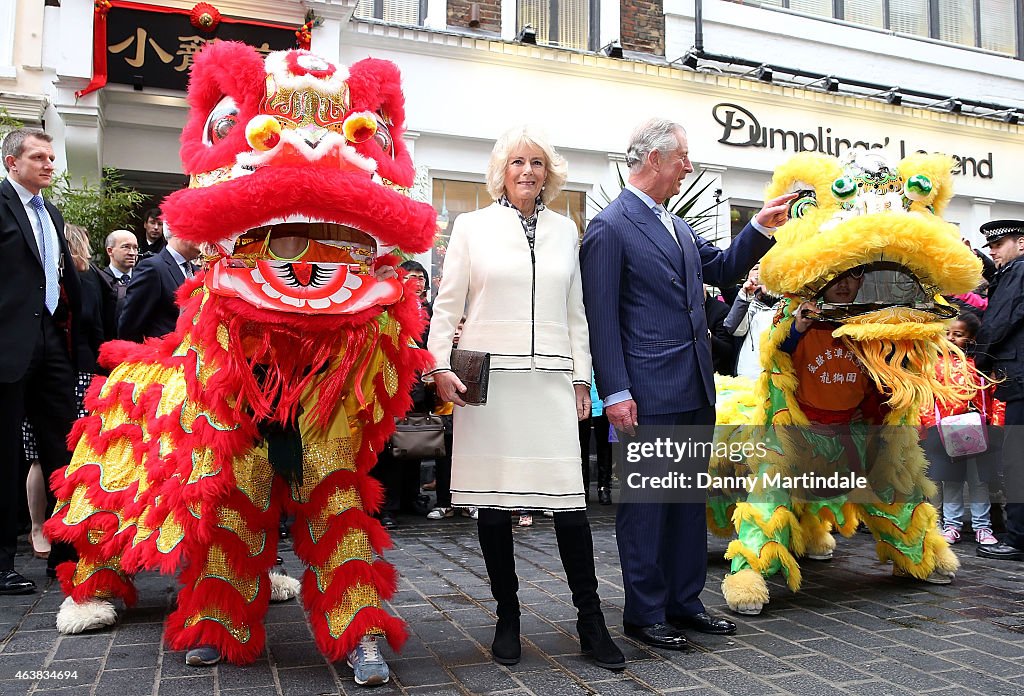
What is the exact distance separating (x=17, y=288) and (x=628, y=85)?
8.05 meters

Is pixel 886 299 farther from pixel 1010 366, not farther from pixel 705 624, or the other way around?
pixel 1010 366

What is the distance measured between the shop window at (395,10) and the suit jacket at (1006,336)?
274 inches

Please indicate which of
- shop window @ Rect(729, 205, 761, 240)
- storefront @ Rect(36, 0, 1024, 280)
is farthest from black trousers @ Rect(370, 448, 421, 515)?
shop window @ Rect(729, 205, 761, 240)

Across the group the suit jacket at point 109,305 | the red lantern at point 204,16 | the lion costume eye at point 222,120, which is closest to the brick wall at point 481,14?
the red lantern at point 204,16

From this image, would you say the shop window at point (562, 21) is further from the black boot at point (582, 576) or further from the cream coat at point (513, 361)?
the black boot at point (582, 576)

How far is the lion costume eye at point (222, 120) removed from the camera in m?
3.15

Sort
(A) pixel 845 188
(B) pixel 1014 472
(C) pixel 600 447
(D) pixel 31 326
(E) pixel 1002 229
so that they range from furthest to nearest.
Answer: (C) pixel 600 447 < (E) pixel 1002 229 < (B) pixel 1014 472 < (D) pixel 31 326 < (A) pixel 845 188

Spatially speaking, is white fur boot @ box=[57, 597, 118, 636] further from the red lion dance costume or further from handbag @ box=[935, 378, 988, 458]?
handbag @ box=[935, 378, 988, 458]

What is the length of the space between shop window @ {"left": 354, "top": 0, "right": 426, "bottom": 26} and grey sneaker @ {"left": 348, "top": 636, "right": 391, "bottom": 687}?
27.8 feet

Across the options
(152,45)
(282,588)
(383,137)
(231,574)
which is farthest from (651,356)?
(152,45)

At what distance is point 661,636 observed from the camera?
3.46 metres

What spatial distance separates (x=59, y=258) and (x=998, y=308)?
5778 mm

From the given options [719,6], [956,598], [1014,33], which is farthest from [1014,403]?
[1014,33]

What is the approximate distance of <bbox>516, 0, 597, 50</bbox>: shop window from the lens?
36.2 feet
